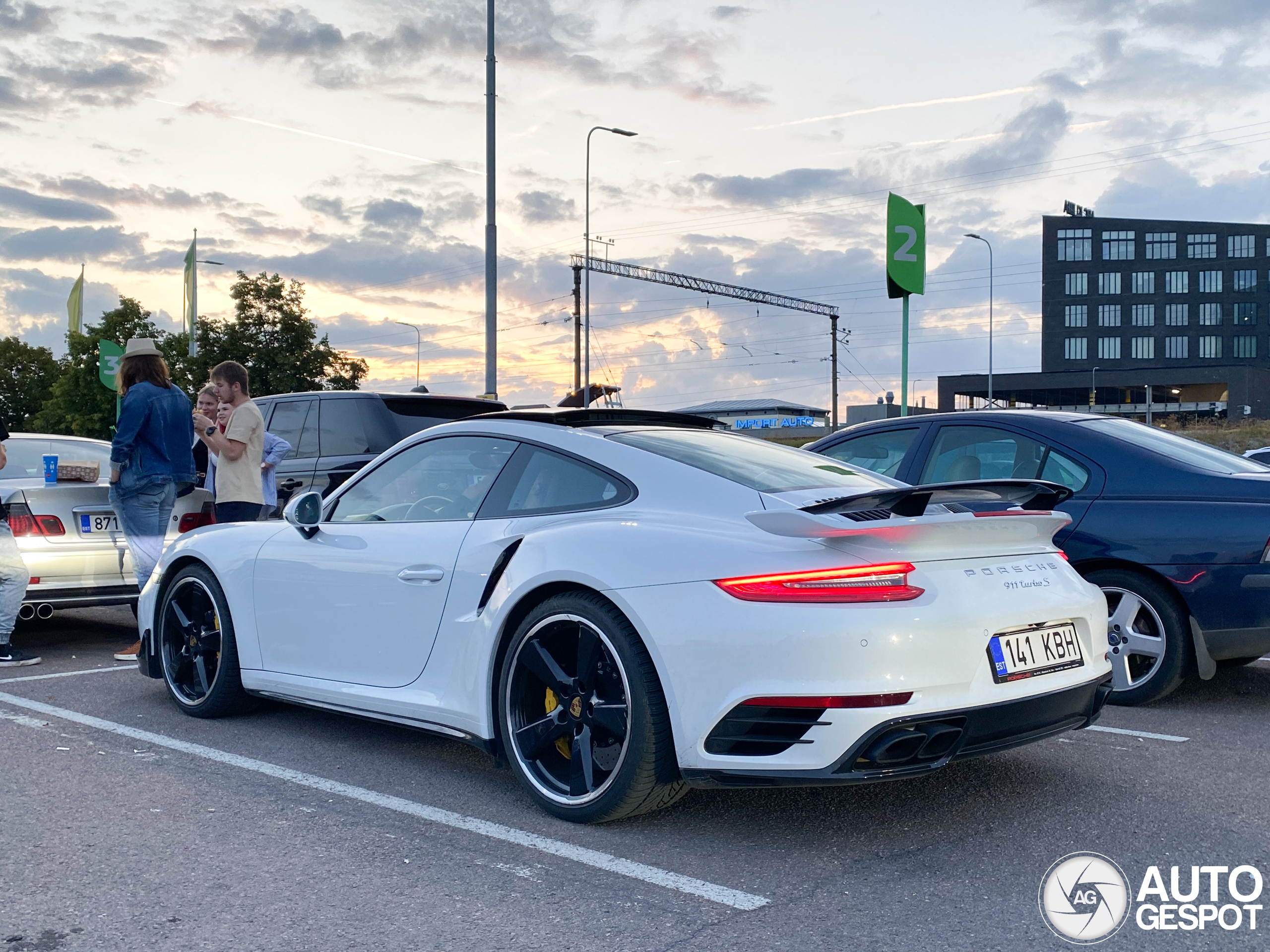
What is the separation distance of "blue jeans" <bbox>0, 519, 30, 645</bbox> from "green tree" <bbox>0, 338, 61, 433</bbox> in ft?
283

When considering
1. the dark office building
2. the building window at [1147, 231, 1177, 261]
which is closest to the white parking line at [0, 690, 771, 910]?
the dark office building

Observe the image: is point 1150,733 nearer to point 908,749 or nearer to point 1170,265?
point 908,749

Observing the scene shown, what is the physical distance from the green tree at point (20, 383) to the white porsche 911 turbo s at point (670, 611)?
89535 millimetres

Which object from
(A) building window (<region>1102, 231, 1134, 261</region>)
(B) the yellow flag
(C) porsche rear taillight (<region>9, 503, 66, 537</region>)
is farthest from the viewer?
(A) building window (<region>1102, 231, 1134, 261</region>)

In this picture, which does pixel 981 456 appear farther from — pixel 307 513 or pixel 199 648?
pixel 199 648

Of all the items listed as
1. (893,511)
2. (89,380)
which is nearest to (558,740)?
(893,511)

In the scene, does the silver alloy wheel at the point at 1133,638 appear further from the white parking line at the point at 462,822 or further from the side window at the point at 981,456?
the white parking line at the point at 462,822

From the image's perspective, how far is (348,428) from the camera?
1001cm

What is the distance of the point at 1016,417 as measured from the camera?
6469 millimetres

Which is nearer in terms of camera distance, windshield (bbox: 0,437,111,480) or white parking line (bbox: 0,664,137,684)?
white parking line (bbox: 0,664,137,684)

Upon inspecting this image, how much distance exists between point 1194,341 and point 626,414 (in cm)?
10075

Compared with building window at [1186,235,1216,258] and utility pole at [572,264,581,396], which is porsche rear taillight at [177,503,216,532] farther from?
building window at [1186,235,1216,258]

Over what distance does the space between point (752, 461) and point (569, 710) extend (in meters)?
1.16

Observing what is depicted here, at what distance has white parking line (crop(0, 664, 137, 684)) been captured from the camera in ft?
21.6
